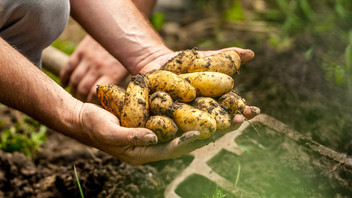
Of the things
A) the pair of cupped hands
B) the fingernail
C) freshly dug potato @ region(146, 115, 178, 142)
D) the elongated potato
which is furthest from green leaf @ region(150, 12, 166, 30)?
the fingernail

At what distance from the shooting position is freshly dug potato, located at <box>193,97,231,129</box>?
60.6 inches

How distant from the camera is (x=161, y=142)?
1517 millimetres

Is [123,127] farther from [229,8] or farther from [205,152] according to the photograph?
[229,8]

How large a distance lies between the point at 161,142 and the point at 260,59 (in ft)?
5.76

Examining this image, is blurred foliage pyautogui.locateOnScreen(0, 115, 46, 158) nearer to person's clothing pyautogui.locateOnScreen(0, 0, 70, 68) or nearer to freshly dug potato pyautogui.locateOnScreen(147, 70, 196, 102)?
person's clothing pyautogui.locateOnScreen(0, 0, 70, 68)

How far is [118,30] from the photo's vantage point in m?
2.21

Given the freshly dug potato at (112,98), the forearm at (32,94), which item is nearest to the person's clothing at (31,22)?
the forearm at (32,94)

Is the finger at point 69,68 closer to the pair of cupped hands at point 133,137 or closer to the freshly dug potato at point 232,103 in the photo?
the pair of cupped hands at point 133,137

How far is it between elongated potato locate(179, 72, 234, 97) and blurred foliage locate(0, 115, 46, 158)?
1229mm

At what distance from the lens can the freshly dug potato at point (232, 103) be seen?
1620 millimetres

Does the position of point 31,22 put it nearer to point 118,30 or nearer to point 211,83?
point 118,30

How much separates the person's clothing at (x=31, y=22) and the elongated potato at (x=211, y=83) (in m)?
0.78

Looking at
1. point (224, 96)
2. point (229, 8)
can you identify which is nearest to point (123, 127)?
point (224, 96)

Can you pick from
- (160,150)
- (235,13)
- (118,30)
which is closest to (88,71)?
(118,30)
